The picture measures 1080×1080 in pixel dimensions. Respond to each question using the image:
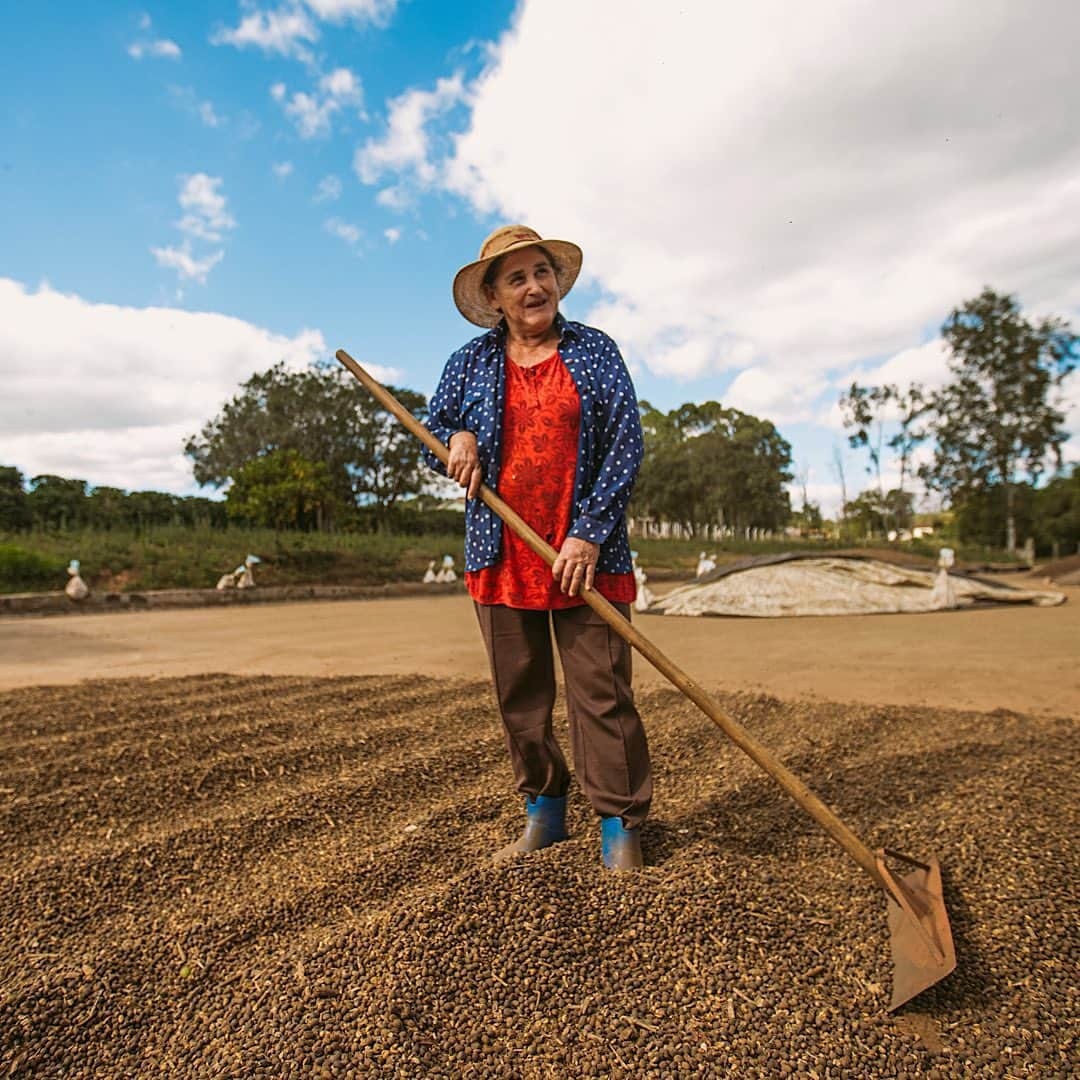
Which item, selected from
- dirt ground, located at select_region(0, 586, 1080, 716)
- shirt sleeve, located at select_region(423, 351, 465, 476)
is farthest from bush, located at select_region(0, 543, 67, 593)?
shirt sleeve, located at select_region(423, 351, 465, 476)

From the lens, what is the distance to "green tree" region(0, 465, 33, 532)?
44.5 ft

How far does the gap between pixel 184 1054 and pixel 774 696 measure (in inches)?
124

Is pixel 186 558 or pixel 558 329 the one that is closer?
pixel 558 329

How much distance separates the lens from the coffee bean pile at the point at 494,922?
1.17 meters

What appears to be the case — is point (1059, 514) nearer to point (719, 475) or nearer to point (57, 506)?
point (719, 475)

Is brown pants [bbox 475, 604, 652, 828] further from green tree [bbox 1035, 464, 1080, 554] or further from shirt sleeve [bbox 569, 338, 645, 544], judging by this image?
green tree [bbox 1035, 464, 1080, 554]

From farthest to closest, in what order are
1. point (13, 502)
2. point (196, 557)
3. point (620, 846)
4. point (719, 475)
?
point (719, 475)
point (13, 502)
point (196, 557)
point (620, 846)

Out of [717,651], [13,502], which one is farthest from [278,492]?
[717,651]

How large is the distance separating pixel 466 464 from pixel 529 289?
17.5 inches

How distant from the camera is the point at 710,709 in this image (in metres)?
1.55

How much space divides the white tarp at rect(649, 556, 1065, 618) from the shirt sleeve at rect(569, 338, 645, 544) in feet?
22.4

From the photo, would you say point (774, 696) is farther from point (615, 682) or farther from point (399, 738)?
point (615, 682)

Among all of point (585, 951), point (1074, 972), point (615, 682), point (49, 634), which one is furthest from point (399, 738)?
point (49, 634)

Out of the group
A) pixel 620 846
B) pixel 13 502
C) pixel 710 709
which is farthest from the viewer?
pixel 13 502
